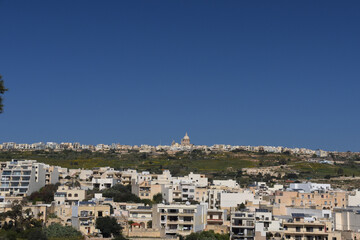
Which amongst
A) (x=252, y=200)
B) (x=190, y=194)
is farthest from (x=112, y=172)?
(x=252, y=200)

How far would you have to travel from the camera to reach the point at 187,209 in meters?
53.1

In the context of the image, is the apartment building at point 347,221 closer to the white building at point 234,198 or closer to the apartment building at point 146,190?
the white building at point 234,198

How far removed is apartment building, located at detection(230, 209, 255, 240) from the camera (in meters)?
52.0

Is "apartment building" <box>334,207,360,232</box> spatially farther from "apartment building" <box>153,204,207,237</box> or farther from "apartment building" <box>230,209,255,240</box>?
"apartment building" <box>153,204,207,237</box>

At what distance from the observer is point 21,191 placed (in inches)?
2719

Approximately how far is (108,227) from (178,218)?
23.7 ft

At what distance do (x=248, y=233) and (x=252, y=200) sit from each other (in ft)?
46.8

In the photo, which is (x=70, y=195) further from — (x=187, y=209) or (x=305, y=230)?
(x=305, y=230)


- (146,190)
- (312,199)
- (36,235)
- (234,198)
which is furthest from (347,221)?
(36,235)

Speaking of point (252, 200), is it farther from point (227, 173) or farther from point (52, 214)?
point (227, 173)

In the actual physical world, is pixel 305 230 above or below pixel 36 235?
above

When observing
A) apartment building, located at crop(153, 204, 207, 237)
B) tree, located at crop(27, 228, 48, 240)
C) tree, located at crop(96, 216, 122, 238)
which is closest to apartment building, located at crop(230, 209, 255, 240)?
apartment building, located at crop(153, 204, 207, 237)

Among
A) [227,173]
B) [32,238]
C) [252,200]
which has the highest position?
[227,173]

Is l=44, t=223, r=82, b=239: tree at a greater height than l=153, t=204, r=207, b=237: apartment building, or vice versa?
l=153, t=204, r=207, b=237: apartment building
